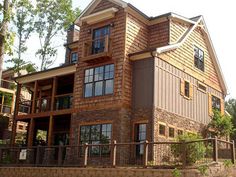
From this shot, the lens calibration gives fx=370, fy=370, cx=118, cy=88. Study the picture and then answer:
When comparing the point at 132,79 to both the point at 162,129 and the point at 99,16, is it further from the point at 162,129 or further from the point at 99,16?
the point at 99,16

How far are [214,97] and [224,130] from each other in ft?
11.3

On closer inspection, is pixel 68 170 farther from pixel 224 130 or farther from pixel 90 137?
pixel 224 130

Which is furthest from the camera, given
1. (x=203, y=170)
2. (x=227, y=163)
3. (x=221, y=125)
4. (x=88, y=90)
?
(x=221, y=125)

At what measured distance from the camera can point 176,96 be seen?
75.7 feet

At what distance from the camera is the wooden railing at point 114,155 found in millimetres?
16516

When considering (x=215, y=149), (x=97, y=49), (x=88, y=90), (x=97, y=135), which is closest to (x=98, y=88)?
(x=88, y=90)

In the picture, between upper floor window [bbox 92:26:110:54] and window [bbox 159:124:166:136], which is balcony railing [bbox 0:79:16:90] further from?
window [bbox 159:124:166:136]

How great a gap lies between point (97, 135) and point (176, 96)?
549cm

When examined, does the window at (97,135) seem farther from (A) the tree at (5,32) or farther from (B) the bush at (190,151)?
(A) the tree at (5,32)

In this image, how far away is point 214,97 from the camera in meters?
28.4

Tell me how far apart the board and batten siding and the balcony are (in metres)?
3.09

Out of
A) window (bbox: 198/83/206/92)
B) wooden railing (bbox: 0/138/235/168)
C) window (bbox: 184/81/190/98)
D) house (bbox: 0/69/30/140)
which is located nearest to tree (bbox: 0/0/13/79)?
wooden railing (bbox: 0/138/235/168)

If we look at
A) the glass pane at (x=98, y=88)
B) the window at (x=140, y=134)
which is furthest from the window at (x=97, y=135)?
the glass pane at (x=98, y=88)

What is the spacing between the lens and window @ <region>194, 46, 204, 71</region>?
1051 inches
